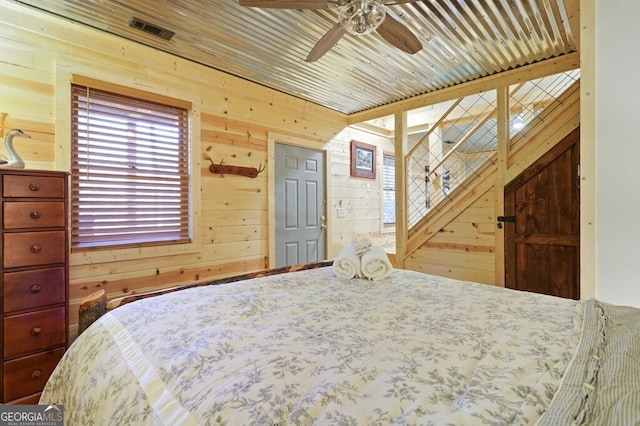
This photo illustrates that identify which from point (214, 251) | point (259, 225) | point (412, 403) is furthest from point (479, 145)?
point (412, 403)

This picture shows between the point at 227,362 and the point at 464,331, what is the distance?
74 centimetres

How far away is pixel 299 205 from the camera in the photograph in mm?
3754

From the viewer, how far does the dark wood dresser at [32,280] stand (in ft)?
5.32

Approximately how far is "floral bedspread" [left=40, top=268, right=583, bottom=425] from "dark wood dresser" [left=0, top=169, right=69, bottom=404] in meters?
0.85

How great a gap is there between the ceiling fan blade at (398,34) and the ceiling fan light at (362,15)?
0.37ft

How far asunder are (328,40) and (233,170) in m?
1.62

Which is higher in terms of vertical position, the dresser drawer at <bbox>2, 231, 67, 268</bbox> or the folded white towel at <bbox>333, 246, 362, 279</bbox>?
the dresser drawer at <bbox>2, 231, 67, 268</bbox>

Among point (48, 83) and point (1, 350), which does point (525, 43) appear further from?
point (1, 350)

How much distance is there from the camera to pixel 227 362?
796mm

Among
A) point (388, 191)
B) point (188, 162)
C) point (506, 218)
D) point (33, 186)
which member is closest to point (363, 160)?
point (388, 191)

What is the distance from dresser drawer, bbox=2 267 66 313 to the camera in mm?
1624

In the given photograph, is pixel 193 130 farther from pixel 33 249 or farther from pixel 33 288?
pixel 33 288

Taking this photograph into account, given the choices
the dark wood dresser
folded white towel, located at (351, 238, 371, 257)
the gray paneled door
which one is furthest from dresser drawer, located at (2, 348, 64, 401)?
the gray paneled door

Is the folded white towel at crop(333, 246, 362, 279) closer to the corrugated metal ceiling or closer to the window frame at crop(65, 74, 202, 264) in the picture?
the corrugated metal ceiling
